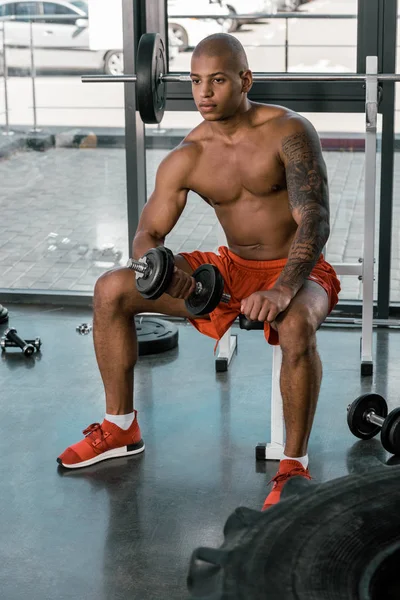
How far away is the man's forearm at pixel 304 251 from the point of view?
103 inches

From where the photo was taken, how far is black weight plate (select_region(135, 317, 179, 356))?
3.84 m

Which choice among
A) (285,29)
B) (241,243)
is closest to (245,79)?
(241,243)

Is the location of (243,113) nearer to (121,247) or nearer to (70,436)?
(70,436)

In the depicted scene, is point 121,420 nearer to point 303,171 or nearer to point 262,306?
point 262,306

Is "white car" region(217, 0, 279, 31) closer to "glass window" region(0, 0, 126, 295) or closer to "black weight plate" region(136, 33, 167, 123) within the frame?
"glass window" region(0, 0, 126, 295)

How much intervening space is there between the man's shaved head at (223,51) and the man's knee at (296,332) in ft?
2.35

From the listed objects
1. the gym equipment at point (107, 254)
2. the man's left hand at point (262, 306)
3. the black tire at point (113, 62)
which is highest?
the black tire at point (113, 62)

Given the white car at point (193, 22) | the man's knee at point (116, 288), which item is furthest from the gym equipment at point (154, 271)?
the white car at point (193, 22)

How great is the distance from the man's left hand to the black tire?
6.38 feet

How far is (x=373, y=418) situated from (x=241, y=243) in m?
0.67

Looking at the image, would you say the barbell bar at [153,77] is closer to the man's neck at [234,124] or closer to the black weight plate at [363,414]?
the man's neck at [234,124]

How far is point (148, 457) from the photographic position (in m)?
2.93

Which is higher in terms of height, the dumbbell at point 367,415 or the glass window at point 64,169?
the glass window at point 64,169

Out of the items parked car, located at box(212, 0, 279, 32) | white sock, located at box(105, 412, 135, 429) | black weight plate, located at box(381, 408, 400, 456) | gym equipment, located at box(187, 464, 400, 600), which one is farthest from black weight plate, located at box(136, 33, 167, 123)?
gym equipment, located at box(187, 464, 400, 600)
